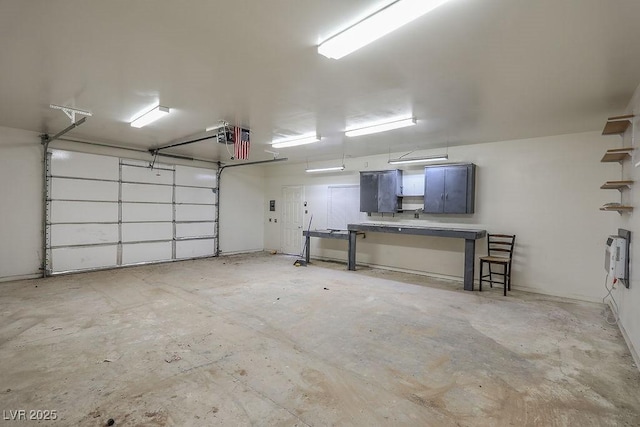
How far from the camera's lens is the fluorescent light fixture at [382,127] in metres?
4.50

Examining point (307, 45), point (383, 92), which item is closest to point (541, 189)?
point (383, 92)

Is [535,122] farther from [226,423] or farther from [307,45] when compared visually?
[226,423]

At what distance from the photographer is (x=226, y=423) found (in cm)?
199

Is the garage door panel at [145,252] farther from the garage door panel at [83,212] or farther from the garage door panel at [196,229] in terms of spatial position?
the garage door panel at [83,212]

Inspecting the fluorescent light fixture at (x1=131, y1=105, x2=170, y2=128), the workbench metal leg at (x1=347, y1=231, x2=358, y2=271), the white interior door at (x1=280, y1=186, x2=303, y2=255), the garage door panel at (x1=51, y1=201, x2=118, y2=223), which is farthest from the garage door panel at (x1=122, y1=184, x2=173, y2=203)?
the workbench metal leg at (x1=347, y1=231, x2=358, y2=271)

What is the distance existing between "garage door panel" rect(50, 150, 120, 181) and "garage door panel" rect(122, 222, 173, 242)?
1210mm

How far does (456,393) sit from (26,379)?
348cm

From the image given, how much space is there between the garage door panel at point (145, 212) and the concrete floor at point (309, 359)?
2.35 metres

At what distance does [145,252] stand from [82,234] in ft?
4.48

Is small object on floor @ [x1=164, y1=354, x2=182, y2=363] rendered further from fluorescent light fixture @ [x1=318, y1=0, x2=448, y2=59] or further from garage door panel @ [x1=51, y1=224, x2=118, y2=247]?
garage door panel @ [x1=51, y1=224, x2=118, y2=247]

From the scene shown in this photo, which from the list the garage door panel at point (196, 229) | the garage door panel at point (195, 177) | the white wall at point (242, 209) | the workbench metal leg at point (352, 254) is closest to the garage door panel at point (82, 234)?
the garage door panel at point (196, 229)

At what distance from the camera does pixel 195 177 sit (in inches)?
331

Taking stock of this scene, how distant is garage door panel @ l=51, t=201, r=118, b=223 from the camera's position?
6.12 metres

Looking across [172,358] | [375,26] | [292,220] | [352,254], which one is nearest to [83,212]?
[292,220]
